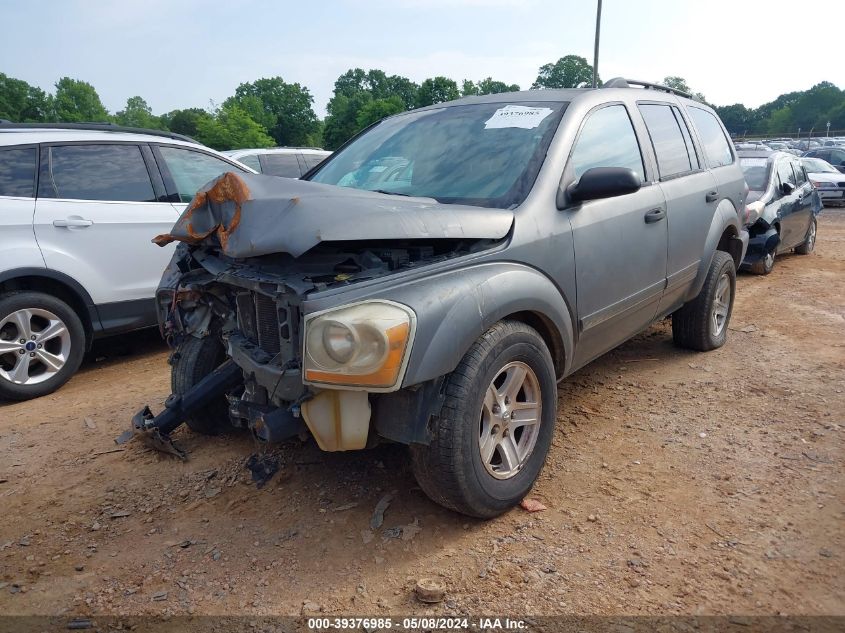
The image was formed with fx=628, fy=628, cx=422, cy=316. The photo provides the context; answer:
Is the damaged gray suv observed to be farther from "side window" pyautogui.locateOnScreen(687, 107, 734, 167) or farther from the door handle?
the door handle

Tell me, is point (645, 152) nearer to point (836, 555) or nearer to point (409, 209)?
point (409, 209)

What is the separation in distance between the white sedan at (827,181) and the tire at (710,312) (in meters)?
14.9

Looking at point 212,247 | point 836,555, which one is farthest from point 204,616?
point 836,555

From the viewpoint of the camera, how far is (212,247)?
311 centimetres

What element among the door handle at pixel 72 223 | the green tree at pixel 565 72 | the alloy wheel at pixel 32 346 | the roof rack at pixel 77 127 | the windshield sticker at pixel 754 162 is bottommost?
the alloy wheel at pixel 32 346

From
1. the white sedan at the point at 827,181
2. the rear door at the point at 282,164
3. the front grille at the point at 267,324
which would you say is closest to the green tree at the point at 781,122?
the white sedan at the point at 827,181

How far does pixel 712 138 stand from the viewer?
5031 mm

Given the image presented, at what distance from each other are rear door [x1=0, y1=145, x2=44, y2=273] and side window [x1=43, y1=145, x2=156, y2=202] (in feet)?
0.39

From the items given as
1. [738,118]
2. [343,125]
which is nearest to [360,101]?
[343,125]

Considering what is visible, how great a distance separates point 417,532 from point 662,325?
3.99 meters

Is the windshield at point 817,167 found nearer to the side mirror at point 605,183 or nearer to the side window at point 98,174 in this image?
the side mirror at point 605,183

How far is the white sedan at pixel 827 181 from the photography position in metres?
17.4

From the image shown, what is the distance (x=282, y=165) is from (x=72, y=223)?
537cm

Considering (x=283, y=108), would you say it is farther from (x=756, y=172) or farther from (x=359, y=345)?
(x=359, y=345)
